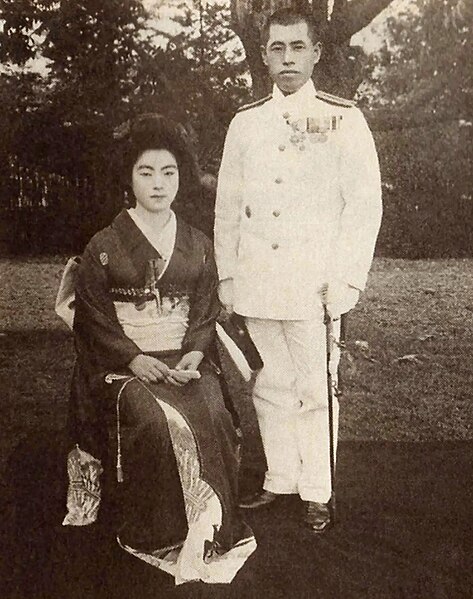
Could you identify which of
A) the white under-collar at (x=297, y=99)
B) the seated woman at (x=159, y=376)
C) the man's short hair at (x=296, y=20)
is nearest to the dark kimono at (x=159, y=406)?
the seated woman at (x=159, y=376)

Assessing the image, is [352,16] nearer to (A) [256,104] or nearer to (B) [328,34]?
(B) [328,34]

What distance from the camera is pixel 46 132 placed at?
2568 mm

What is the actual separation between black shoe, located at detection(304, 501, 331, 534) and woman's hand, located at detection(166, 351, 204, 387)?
51cm

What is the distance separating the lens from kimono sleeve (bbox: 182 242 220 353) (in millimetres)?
2529

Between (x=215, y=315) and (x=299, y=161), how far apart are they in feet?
1.60

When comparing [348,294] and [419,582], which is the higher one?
[348,294]

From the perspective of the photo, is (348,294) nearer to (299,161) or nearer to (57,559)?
(299,161)

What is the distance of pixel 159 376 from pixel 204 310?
8.8 inches

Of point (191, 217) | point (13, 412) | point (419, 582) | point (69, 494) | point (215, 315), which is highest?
point (191, 217)

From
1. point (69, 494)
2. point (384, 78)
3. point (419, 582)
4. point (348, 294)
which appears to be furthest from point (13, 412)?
point (384, 78)

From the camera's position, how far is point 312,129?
2.50 metres

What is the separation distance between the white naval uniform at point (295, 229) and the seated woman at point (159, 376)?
0.12 metres

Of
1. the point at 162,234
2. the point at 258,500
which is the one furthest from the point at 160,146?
the point at 258,500

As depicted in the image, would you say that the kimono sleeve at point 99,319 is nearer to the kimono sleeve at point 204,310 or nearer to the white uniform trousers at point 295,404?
the kimono sleeve at point 204,310
